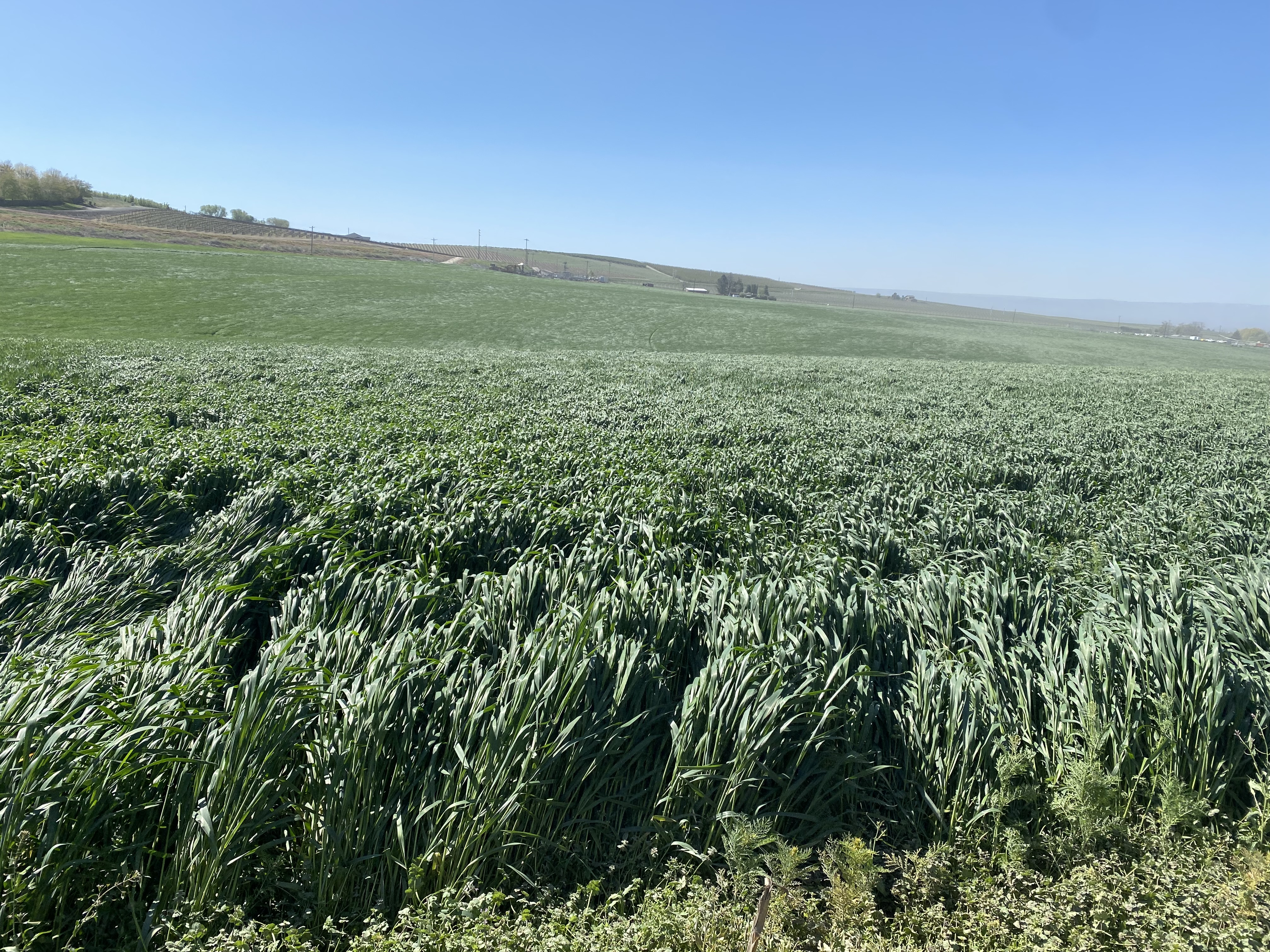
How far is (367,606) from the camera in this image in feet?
16.9

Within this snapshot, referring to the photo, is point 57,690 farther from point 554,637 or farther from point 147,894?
point 554,637

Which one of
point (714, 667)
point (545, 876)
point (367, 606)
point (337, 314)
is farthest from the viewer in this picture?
point (337, 314)

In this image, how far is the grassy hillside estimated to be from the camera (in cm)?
4209

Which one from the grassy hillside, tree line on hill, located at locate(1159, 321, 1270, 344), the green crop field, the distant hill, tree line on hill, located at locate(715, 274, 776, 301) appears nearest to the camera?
the green crop field

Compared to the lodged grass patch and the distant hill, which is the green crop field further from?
the distant hill

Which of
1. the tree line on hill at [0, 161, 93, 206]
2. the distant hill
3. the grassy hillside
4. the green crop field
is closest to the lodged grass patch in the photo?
the green crop field

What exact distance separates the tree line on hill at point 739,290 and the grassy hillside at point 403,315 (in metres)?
58.5

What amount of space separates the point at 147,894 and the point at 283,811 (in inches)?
25.8

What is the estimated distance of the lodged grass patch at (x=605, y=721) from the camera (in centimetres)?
303

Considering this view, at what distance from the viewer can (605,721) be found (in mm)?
3879

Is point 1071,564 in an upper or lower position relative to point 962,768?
upper

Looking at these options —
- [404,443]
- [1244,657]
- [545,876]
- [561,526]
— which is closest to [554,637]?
[545,876]

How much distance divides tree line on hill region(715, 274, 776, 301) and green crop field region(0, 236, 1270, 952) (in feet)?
484

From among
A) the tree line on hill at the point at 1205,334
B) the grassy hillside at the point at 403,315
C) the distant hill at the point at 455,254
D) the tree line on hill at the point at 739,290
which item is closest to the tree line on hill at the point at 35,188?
the distant hill at the point at 455,254
